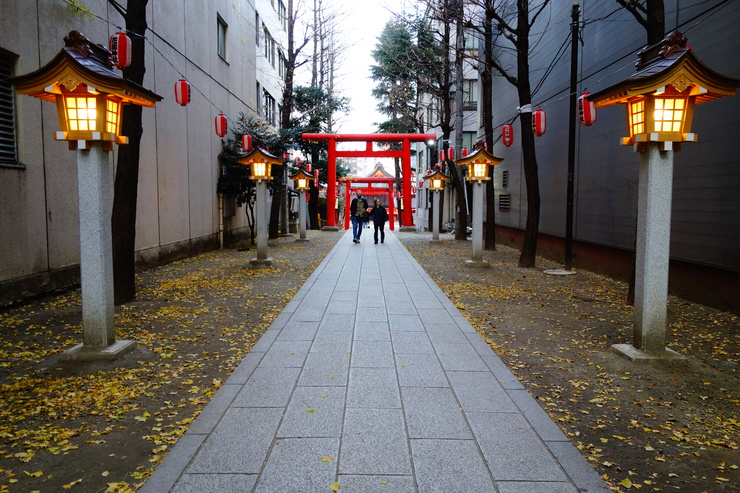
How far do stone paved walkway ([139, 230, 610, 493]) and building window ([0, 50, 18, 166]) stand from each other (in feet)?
17.2

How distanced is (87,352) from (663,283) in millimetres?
6320

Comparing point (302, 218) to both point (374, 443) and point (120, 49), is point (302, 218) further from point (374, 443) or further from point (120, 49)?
point (374, 443)

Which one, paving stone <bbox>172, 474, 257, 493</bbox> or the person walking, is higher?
the person walking

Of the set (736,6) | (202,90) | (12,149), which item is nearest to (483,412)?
(736,6)

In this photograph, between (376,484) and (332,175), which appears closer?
(376,484)

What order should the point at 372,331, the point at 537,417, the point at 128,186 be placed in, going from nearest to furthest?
the point at 537,417, the point at 372,331, the point at 128,186

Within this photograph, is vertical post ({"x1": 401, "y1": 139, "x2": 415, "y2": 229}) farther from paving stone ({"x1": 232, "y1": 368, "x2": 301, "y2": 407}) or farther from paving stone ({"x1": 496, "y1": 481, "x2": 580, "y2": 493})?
paving stone ({"x1": 496, "y1": 481, "x2": 580, "y2": 493})

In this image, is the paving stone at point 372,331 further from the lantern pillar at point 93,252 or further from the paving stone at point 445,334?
the lantern pillar at point 93,252

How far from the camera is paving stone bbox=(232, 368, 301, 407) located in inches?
173

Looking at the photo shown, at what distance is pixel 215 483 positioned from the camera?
3156 mm

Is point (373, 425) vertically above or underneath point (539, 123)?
underneath

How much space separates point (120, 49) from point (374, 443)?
720 centimetres

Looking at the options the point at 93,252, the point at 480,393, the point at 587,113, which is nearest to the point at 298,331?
the point at 93,252

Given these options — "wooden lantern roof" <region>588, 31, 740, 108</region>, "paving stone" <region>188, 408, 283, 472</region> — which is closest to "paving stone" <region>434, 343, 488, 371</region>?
"paving stone" <region>188, 408, 283, 472</region>
